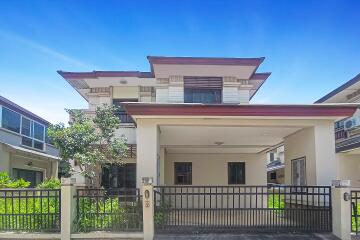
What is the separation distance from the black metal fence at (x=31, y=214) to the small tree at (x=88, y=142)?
2.54 metres

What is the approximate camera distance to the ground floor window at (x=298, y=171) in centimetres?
1363

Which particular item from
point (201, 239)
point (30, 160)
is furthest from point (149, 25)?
point (30, 160)

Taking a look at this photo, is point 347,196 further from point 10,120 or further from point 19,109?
point 19,109

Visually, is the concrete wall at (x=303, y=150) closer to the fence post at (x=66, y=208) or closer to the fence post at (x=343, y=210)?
the fence post at (x=343, y=210)

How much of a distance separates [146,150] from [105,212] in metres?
2.30

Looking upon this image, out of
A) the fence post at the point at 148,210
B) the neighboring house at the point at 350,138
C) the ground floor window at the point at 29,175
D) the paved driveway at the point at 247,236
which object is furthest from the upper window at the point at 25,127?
the neighboring house at the point at 350,138

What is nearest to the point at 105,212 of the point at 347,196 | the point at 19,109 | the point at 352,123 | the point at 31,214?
the point at 31,214

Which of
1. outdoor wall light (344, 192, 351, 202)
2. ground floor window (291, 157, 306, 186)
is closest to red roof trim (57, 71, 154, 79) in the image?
ground floor window (291, 157, 306, 186)

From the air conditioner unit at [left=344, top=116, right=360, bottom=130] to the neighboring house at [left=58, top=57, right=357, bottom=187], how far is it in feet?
17.4

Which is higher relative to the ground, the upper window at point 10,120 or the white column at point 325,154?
the upper window at point 10,120

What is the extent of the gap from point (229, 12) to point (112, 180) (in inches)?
477

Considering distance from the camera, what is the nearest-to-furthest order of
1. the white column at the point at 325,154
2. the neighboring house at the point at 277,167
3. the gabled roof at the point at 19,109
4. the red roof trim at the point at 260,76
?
the white column at the point at 325,154, the red roof trim at the point at 260,76, the gabled roof at the point at 19,109, the neighboring house at the point at 277,167

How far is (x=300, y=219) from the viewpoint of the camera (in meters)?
11.2

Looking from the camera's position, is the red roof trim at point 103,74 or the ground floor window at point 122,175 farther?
the ground floor window at point 122,175
